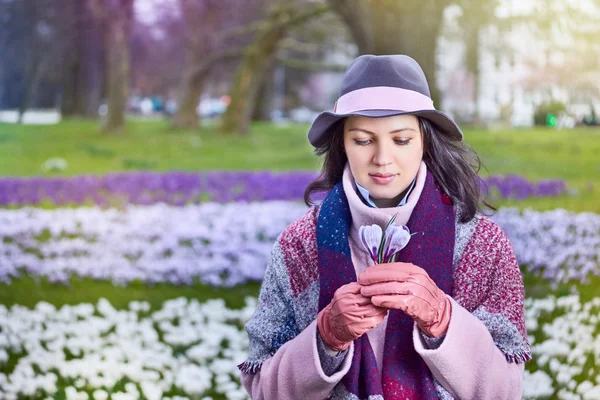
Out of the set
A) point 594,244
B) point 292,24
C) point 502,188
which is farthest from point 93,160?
point 594,244

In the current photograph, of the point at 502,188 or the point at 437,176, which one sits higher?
the point at 437,176

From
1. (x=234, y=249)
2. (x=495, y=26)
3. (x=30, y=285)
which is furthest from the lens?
(x=495, y=26)

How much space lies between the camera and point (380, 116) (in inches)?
60.9

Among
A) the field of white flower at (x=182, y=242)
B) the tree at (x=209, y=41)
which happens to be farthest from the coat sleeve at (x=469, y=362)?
the tree at (x=209, y=41)

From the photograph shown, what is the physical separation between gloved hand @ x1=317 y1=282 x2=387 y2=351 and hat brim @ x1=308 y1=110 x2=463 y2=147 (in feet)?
1.19

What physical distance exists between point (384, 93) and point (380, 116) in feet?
0.18

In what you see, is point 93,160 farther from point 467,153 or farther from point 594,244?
point 467,153

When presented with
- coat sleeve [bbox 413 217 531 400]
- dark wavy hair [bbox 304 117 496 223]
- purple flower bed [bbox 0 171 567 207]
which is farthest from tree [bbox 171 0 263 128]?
coat sleeve [bbox 413 217 531 400]

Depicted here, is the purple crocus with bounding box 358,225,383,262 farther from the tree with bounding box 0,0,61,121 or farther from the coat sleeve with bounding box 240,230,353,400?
the tree with bounding box 0,0,61,121

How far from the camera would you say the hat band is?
1555 millimetres

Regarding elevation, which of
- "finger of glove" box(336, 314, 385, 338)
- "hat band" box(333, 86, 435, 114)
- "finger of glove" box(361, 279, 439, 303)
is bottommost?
"finger of glove" box(336, 314, 385, 338)

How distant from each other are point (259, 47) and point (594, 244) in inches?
165

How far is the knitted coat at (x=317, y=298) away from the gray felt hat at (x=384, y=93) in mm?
242

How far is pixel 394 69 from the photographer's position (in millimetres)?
1593
